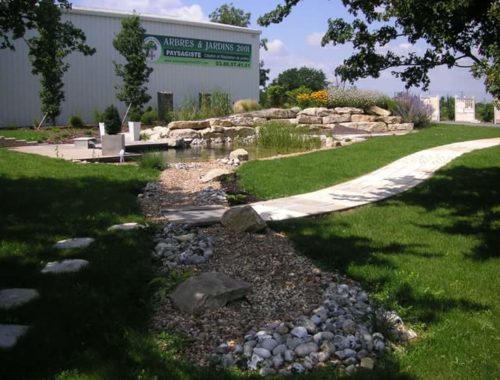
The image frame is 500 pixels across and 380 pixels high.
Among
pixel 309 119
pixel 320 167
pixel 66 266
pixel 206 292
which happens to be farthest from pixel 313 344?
pixel 309 119

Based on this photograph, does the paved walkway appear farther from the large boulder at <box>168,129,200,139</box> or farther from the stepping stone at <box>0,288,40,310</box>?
the large boulder at <box>168,129,200,139</box>

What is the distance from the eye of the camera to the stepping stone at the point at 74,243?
5.24 metres

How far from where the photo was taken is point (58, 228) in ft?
19.4

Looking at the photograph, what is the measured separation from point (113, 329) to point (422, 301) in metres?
2.37

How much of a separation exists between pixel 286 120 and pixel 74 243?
53.4 feet

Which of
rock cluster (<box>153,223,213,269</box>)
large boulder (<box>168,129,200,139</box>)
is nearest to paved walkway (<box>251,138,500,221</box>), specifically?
rock cluster (<box>153,223,213,269</box>)

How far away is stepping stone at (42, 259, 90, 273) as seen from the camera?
452 cm

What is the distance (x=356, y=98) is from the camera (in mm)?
23453

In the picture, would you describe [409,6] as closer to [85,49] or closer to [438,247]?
[438,247]

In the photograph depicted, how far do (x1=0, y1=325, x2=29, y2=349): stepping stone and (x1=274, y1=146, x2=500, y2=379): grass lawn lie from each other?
92.7 inches

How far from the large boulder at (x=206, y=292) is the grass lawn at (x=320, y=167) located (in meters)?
4.03

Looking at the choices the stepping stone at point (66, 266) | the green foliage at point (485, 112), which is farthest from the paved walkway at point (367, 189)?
the green foliage at point (485, 112)

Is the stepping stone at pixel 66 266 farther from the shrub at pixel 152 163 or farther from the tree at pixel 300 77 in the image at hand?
the tree at pixel 300 77

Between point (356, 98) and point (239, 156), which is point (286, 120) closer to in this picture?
point (356, 98)
